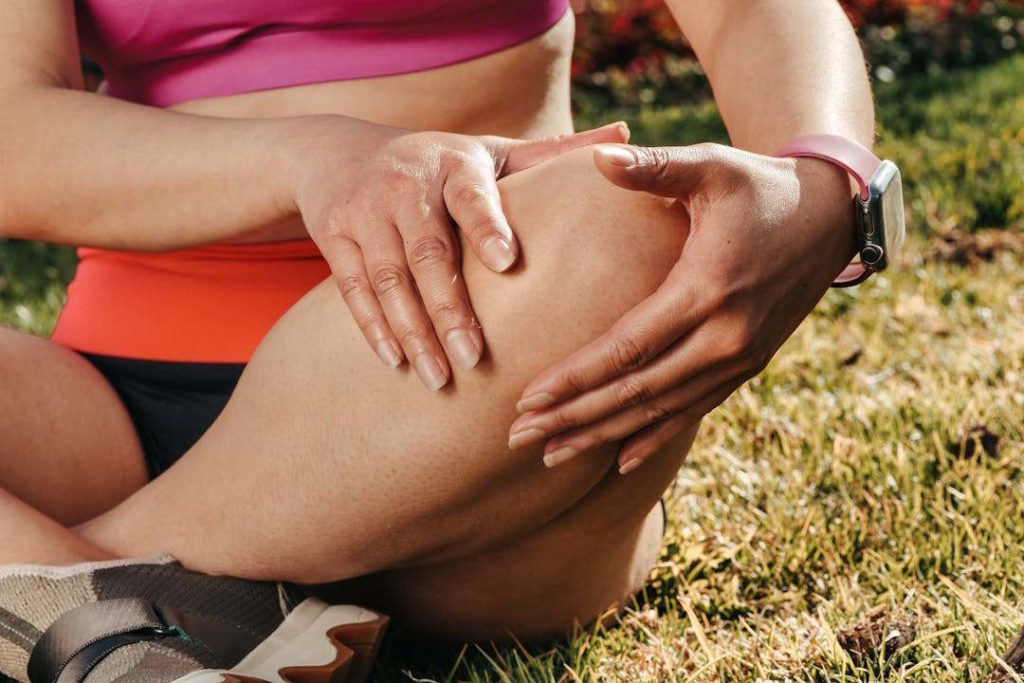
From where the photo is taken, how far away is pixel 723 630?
4.85 feet

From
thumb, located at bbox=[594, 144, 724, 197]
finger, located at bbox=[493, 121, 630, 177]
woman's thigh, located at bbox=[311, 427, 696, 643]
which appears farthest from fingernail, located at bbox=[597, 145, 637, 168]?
woman's thigh, located at bbox=[311, 427, 696, 643]

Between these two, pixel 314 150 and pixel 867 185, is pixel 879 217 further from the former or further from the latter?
pixel 314 150

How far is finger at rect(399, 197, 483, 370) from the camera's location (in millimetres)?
1091

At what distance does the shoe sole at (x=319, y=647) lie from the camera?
4.01 ft

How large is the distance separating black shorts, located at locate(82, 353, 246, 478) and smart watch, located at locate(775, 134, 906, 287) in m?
0.79

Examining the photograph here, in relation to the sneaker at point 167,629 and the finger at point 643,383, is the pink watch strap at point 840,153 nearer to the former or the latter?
the finger at point 643,383

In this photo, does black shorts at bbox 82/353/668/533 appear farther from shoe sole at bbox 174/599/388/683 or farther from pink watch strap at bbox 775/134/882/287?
pink watch strap at bbox 775/134/882/287

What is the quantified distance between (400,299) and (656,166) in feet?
0.92

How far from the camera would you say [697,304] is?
1.06 metres

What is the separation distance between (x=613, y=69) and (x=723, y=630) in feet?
19.3

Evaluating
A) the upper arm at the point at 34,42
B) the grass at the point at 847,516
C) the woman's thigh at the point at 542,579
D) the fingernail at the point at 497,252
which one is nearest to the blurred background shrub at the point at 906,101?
the grass at the point at 847,516

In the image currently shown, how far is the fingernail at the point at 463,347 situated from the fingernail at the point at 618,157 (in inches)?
8.8

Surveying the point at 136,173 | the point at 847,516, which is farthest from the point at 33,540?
the point at 847,516

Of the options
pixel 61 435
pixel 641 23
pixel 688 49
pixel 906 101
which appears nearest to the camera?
pixel 61 435
